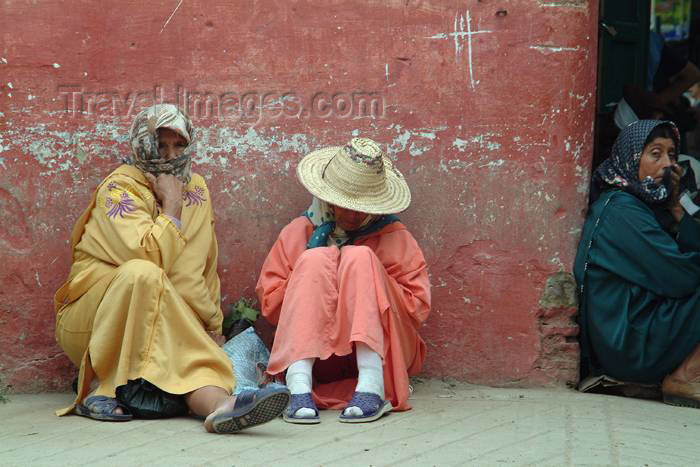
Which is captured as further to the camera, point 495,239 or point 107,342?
point 495,239

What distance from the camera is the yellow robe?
3.97m

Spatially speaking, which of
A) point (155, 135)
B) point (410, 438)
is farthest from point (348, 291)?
point (155, 135)

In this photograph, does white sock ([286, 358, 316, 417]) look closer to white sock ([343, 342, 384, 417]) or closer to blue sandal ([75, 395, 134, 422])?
white sock ([343, 342, 384, 417])

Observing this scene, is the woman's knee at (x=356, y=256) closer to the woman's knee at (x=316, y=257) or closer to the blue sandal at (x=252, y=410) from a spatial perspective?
the woman's knee at (x=316, y=257)

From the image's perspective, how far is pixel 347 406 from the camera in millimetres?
4066

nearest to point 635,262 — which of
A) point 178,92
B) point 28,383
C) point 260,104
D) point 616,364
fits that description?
point 616,364

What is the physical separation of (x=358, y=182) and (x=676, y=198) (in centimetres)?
148

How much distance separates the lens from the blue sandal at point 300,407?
3.97m

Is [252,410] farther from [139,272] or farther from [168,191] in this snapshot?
[168,191]

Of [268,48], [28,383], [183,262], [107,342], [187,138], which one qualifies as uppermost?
[268,48]

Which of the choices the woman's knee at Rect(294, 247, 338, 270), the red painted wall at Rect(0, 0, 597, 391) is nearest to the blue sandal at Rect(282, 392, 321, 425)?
the woman's knee at Rect(294, 247, 338, 270)

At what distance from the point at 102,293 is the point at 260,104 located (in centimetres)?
115

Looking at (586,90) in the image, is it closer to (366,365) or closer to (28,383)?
(366,365)

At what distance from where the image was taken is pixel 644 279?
4516mm
